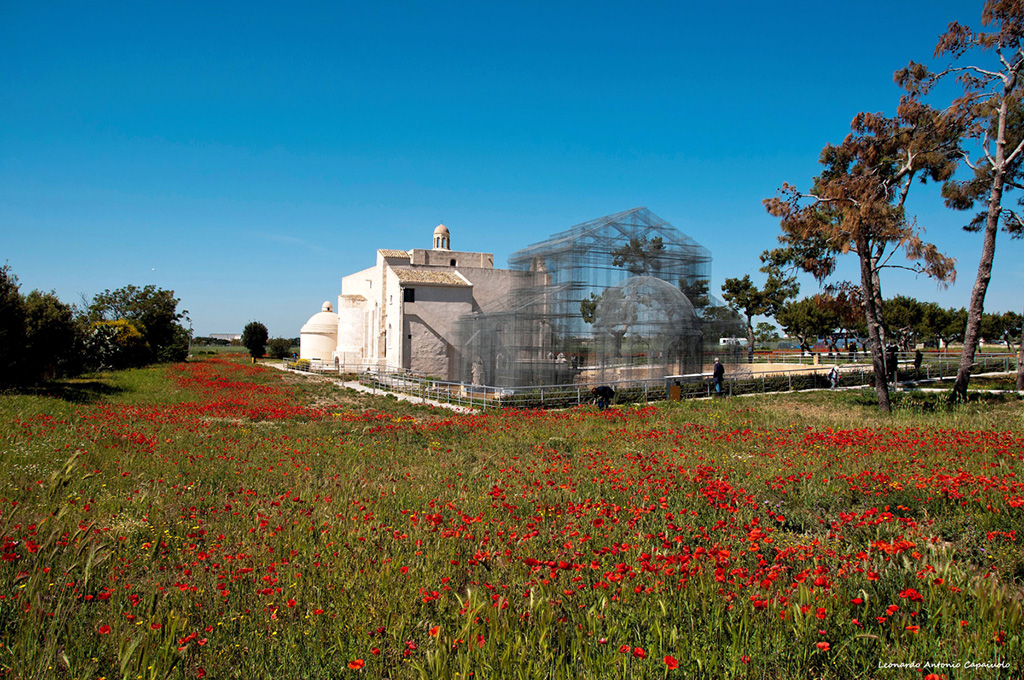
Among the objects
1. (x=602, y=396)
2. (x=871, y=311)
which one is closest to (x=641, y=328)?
(x=602, y=396)

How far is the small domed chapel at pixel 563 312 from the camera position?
26.2 meters

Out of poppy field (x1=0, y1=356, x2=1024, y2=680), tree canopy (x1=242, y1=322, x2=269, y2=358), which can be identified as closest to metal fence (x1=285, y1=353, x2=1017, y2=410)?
poppy field (x1=0, y1=356, x2=1024, y2=680)

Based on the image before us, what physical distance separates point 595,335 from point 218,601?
2313cm

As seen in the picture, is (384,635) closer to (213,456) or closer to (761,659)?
(761,659)

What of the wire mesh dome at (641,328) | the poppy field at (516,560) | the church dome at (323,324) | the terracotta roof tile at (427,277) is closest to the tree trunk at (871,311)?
the poppy field at (516,560)

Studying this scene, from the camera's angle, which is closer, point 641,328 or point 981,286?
point 981,286

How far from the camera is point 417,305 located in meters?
36.3

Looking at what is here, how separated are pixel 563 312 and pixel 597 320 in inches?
66.5

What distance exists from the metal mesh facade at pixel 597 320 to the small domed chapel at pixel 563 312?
50 mm

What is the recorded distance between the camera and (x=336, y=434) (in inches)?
503

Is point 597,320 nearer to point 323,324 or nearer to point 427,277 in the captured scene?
point 427,277

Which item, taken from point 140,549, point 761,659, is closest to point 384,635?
point 761,659

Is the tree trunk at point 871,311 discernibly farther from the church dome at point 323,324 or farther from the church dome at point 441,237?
the church dome at point 323,324

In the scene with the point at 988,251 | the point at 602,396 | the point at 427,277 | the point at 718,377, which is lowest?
the point at 602,396
